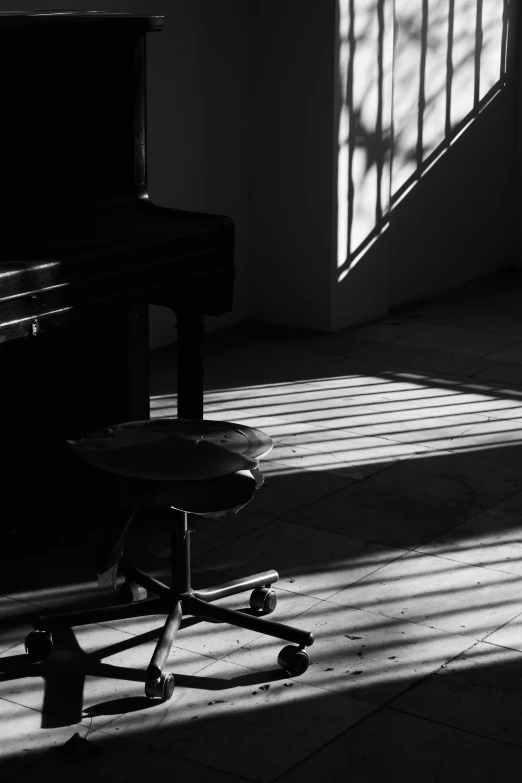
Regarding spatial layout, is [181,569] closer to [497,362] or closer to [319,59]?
[497,362]

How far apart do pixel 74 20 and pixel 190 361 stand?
1.03 m

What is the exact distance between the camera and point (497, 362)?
5902mm

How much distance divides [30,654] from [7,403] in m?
0.87

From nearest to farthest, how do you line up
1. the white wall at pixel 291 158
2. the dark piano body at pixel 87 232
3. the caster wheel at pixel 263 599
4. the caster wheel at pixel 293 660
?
the caster wheel at pixel 293 660 < the caster wheel at pixel 263 599 < the dark piano body at pixel 87 232 < the white wall at pixel 291 158

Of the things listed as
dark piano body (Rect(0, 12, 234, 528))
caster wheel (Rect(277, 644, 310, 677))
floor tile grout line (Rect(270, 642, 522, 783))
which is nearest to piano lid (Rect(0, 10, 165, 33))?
dark piano body (Rect(0, 12, 234, 528))

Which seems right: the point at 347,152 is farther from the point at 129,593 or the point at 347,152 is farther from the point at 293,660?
A: the point at 293,660

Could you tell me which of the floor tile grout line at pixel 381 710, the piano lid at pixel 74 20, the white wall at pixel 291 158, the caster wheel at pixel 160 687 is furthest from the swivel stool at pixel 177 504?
the white wall at pixel 291 158

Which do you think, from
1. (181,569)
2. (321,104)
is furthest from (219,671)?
(321,104)

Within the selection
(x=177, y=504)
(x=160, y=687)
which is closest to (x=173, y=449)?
(x=177, y=504)

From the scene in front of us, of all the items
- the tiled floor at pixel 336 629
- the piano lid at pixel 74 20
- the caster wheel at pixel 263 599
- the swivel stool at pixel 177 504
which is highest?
the piano lid at pixel 74 20

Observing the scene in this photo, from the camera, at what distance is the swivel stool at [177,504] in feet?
9.73

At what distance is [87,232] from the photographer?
3.50 m

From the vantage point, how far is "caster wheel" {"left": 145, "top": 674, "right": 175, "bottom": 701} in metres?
2.92

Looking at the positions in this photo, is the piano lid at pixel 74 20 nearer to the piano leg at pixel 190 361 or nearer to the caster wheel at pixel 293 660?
the piano leg at pixel 190 361
